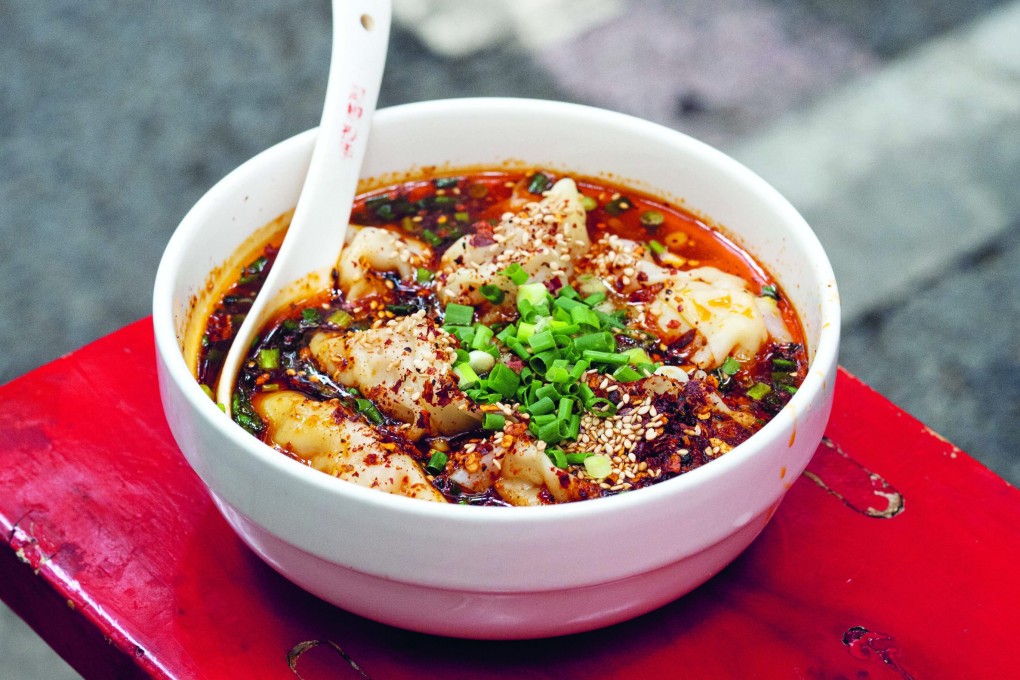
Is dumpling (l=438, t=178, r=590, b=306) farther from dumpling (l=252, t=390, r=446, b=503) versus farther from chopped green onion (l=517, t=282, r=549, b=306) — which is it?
dumpling (l=252, t=390, r=446, b=503)

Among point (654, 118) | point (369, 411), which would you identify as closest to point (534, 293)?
point (369, 411)

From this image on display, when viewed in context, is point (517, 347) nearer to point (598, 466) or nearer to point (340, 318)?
point (598, 466)

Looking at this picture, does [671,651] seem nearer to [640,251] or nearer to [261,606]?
[261,606]

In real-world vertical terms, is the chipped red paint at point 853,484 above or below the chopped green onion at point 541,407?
below

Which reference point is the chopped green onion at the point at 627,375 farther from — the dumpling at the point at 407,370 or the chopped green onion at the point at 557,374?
the dumpling at the point at 407,370

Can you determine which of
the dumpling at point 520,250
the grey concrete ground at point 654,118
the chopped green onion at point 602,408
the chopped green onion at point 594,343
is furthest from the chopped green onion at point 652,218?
the grey concrete ground at point 654,118

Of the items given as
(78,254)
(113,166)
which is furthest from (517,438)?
(113,166)
